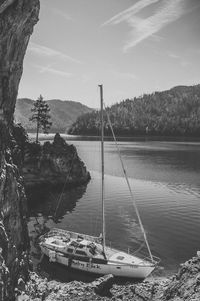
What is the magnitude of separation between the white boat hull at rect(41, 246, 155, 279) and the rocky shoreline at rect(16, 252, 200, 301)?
1.00m

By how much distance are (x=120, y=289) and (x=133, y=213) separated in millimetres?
27015

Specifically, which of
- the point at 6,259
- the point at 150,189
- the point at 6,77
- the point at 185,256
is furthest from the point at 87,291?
the point at 150,189

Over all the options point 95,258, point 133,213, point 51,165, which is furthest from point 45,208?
point 95,258

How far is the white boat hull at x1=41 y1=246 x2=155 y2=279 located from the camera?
116 ft

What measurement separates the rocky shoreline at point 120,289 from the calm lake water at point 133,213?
18.1 feet

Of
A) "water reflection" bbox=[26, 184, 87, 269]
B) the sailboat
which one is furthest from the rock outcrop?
the sailboat

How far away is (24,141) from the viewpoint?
77.9 m

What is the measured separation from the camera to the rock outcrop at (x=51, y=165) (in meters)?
80.0

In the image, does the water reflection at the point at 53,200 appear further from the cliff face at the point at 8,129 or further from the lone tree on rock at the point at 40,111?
the cliff face at the point at 8,129

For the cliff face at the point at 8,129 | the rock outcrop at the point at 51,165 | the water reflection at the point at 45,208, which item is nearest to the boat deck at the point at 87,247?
the water reflection at the point at 45,208

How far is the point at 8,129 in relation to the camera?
26562mm

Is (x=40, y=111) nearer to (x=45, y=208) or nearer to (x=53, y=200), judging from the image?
(x=53, y=200)

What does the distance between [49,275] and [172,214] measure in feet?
90.2

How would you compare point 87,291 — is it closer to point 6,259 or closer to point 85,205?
point 6,259
